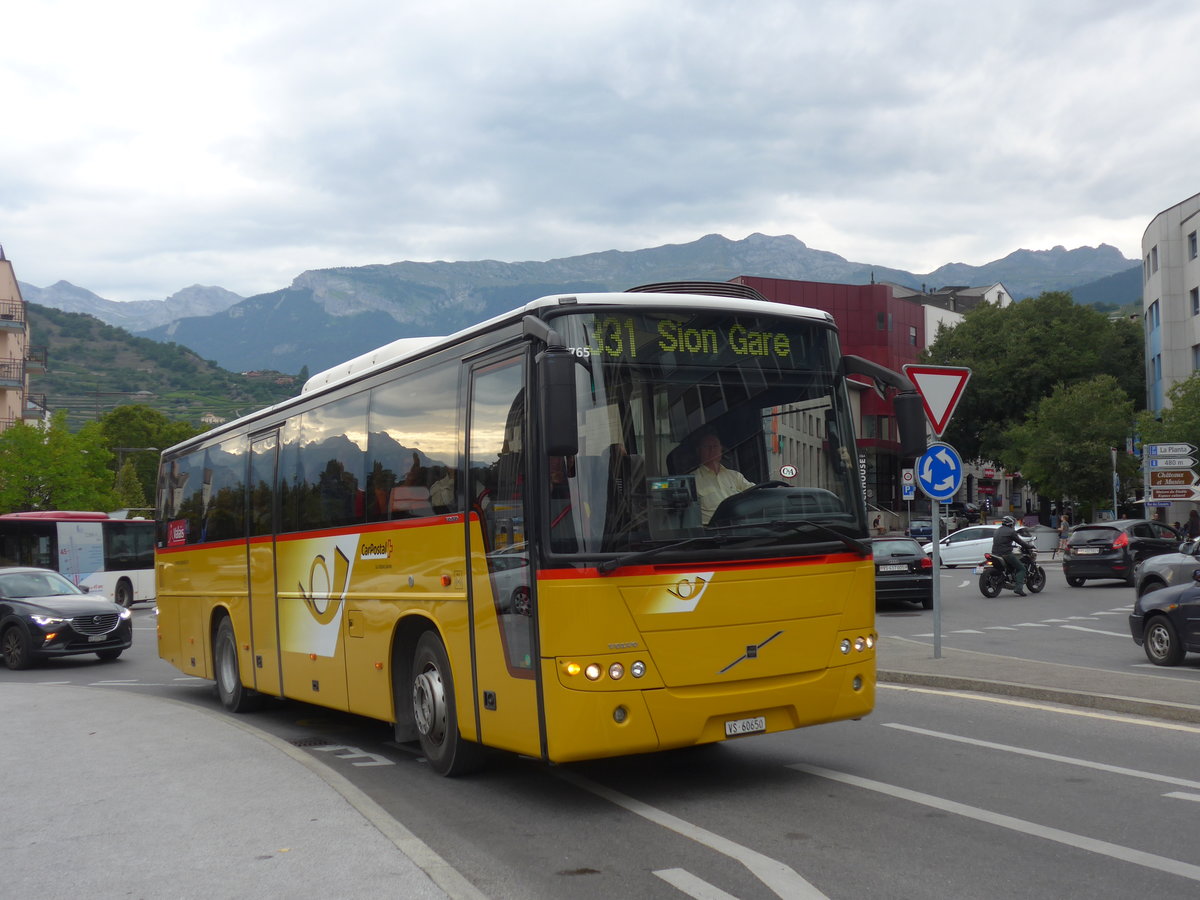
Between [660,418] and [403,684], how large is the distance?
10.7 feet

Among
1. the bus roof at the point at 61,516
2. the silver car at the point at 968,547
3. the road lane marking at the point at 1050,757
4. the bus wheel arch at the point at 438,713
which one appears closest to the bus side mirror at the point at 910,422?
the road lane marking at the point at 1050,757

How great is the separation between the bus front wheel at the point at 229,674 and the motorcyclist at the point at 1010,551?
64.2 feet

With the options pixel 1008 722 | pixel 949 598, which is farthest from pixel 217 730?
pixel 949 598

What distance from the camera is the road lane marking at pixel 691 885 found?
5.54 m

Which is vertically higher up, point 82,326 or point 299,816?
point 82,326

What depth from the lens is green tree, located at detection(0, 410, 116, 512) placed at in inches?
2314

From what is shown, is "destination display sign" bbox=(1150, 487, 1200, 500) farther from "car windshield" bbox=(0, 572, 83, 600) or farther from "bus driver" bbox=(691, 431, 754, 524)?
"bus driver" bbox=(691, 431, 754, 524)

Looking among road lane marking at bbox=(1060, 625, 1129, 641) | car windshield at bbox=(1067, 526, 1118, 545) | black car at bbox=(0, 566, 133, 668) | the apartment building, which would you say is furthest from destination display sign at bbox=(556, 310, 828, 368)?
the apartment building

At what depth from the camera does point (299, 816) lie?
→ 6988 mm

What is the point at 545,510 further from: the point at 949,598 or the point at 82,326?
the point at 82,326

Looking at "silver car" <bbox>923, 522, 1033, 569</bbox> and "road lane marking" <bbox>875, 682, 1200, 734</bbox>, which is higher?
"road lane marking" <bbox>875, 682, 1200, 734</bbox>

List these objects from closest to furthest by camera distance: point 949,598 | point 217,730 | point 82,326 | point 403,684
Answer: point 403,684
point 217,730
point 949,598
point 82,326

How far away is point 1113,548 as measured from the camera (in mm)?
31031

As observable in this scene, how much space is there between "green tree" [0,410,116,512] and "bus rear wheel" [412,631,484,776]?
55.3m
